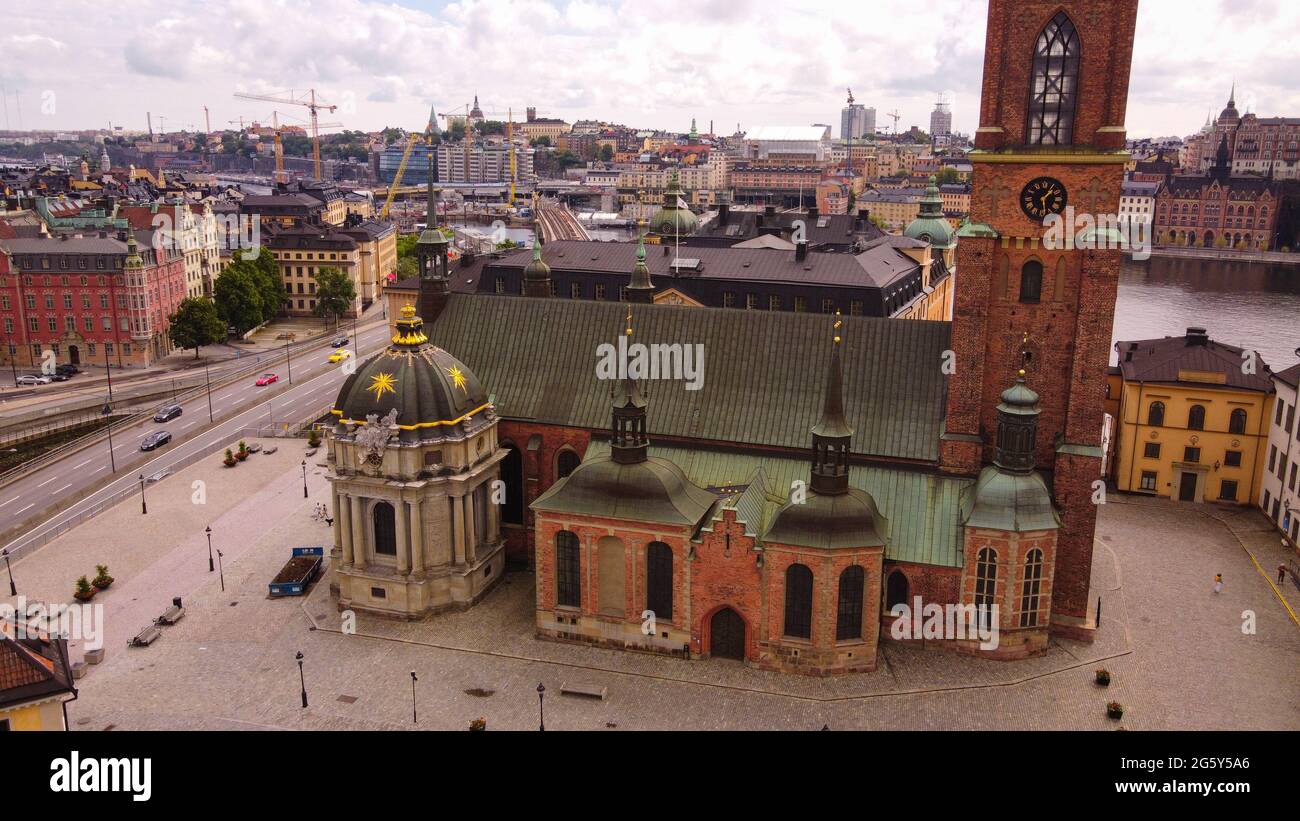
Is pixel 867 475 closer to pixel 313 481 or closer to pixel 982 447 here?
pixel 982 447

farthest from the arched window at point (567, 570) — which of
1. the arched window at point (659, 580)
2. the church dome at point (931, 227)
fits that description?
the church dome at point (931, 227)

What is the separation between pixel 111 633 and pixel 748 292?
6803 cm

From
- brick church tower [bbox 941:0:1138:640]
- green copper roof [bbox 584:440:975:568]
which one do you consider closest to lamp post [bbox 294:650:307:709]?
green copper roof [bbox 584:440:975:568]

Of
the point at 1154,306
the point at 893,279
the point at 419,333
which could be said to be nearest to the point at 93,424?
the point at 419,333

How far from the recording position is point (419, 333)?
197 feet

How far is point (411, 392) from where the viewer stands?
5812cm

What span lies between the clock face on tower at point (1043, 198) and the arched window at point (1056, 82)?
6.70 feet

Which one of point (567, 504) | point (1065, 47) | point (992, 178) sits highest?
point (1065, 47)

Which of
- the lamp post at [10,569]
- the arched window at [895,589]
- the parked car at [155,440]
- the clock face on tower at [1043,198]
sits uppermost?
the clock face on tower at [1043,198]

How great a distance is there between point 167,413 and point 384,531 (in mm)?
60325

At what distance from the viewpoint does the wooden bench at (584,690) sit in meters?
51.5

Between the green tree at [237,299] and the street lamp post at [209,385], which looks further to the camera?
the green tree at [237,299]

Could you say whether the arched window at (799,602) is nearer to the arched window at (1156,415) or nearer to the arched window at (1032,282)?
the arched window at (1032,282)

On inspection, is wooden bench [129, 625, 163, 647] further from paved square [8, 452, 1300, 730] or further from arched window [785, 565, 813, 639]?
arched window [785, 565, 813, 639]
